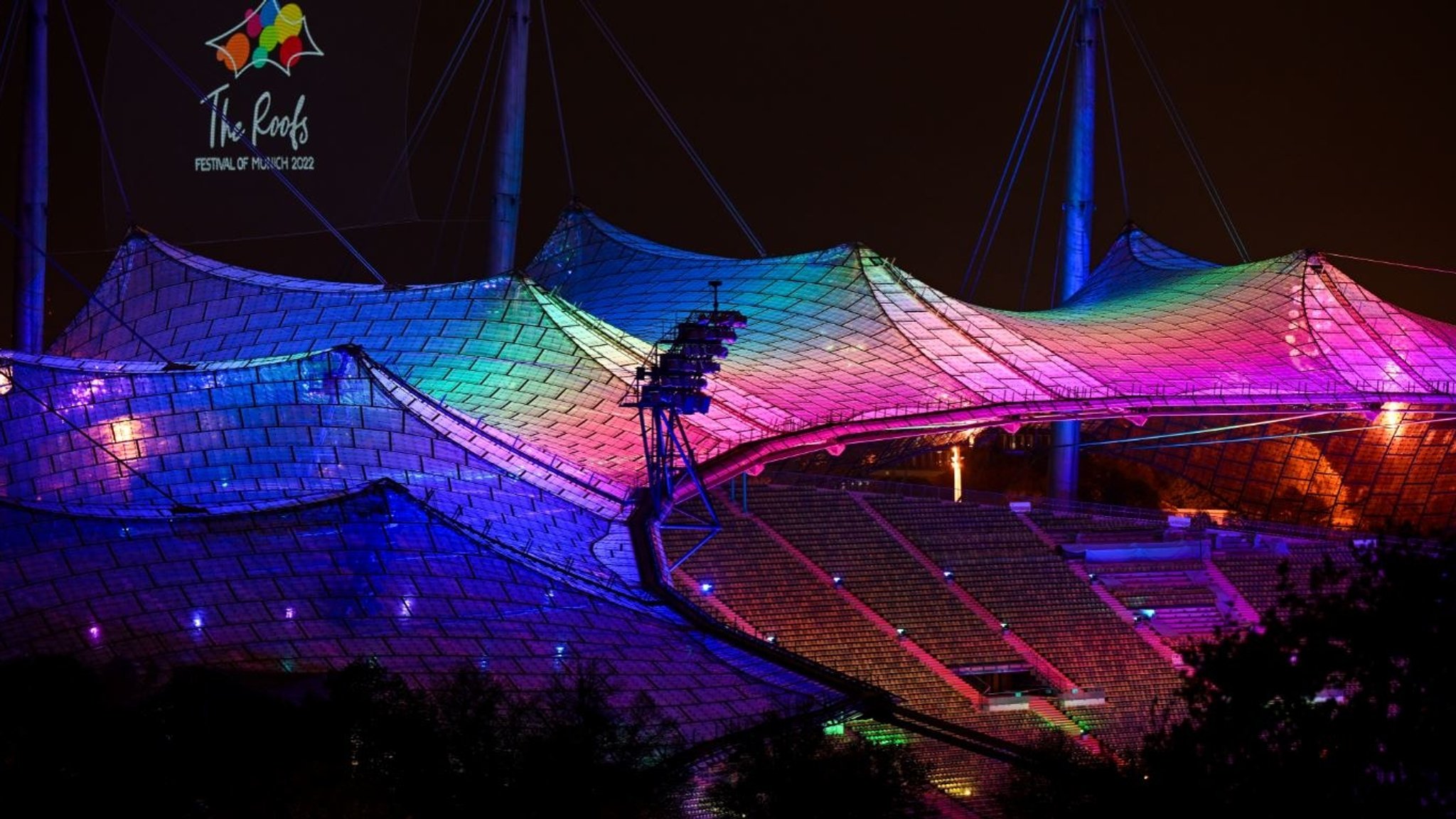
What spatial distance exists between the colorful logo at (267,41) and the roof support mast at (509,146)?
362 centimetres

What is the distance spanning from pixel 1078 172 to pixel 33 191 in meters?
22.0

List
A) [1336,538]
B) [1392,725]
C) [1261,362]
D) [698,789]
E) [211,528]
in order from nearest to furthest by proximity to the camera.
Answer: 1. [1392,725]
2. [698,789]
3. [211,528]
4. [1261,362]
5. [1336,538]

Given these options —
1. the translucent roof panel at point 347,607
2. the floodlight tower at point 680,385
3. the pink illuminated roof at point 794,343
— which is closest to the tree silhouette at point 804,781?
the translucent roof panel at point 347,607

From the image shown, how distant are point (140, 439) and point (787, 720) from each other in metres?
11.1

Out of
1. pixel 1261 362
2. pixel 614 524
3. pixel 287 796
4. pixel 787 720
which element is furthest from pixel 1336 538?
pixel 287 796

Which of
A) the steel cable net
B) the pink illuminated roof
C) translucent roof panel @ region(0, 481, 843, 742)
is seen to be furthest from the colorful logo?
translucent roof panel @ region(0, 481, 843, 742)

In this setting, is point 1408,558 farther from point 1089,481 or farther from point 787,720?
point 1089,481

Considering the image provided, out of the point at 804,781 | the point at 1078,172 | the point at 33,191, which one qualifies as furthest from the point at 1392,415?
the point at 33,191

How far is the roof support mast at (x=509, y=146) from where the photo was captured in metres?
38.2

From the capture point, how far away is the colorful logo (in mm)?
37438

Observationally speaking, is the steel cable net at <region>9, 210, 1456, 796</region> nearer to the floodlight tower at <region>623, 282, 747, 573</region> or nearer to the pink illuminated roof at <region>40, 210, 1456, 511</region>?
the pink illuminated roof at <region>40, 210, 1456, 511</region>

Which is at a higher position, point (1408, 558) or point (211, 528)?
point (1408, 558)

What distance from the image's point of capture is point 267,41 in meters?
37.7

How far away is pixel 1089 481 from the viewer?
4725 cm
